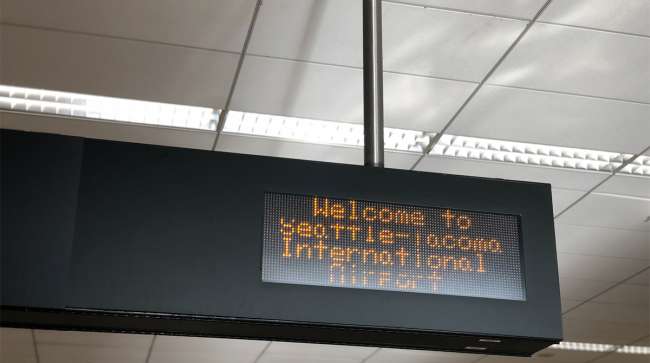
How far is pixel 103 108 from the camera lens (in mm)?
4039

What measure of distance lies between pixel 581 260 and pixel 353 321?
3970 millimetres

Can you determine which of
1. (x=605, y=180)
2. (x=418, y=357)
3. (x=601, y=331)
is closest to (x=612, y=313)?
(x=601, y=331)

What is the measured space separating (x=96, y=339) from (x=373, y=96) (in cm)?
534

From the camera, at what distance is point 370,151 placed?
9.22 feet

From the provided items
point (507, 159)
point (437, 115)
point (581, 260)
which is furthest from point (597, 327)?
point (437, 115)

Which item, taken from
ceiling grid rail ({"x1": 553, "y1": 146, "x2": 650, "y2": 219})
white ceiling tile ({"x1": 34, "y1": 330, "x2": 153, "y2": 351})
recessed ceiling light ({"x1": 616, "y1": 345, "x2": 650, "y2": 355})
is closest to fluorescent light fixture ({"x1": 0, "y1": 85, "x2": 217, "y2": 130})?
ceiling grid rail ({"x1": 553, "y1": 146, "x2": 650, "y2": 219})

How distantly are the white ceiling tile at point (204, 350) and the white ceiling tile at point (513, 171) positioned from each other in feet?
11.3

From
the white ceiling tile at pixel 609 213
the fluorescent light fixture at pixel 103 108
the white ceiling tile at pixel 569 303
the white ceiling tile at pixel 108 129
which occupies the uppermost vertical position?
the fluorescent light fixture at pixel 103 108

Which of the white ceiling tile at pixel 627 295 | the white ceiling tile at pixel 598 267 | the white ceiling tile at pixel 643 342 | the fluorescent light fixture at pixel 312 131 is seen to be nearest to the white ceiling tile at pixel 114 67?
the fluorescent light fixture at pixel 312 131

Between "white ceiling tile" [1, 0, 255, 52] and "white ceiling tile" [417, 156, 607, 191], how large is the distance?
1584 millimetres

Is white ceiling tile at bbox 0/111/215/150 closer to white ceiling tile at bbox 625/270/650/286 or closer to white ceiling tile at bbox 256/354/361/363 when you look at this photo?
white ceiling tile at bbox 625/270/650/286

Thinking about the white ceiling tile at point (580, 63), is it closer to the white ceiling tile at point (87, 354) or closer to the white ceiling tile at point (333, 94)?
the white ceiling tile at point (333, 94)

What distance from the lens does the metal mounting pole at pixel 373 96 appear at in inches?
111

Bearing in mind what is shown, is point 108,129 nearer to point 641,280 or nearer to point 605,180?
point 605,180
